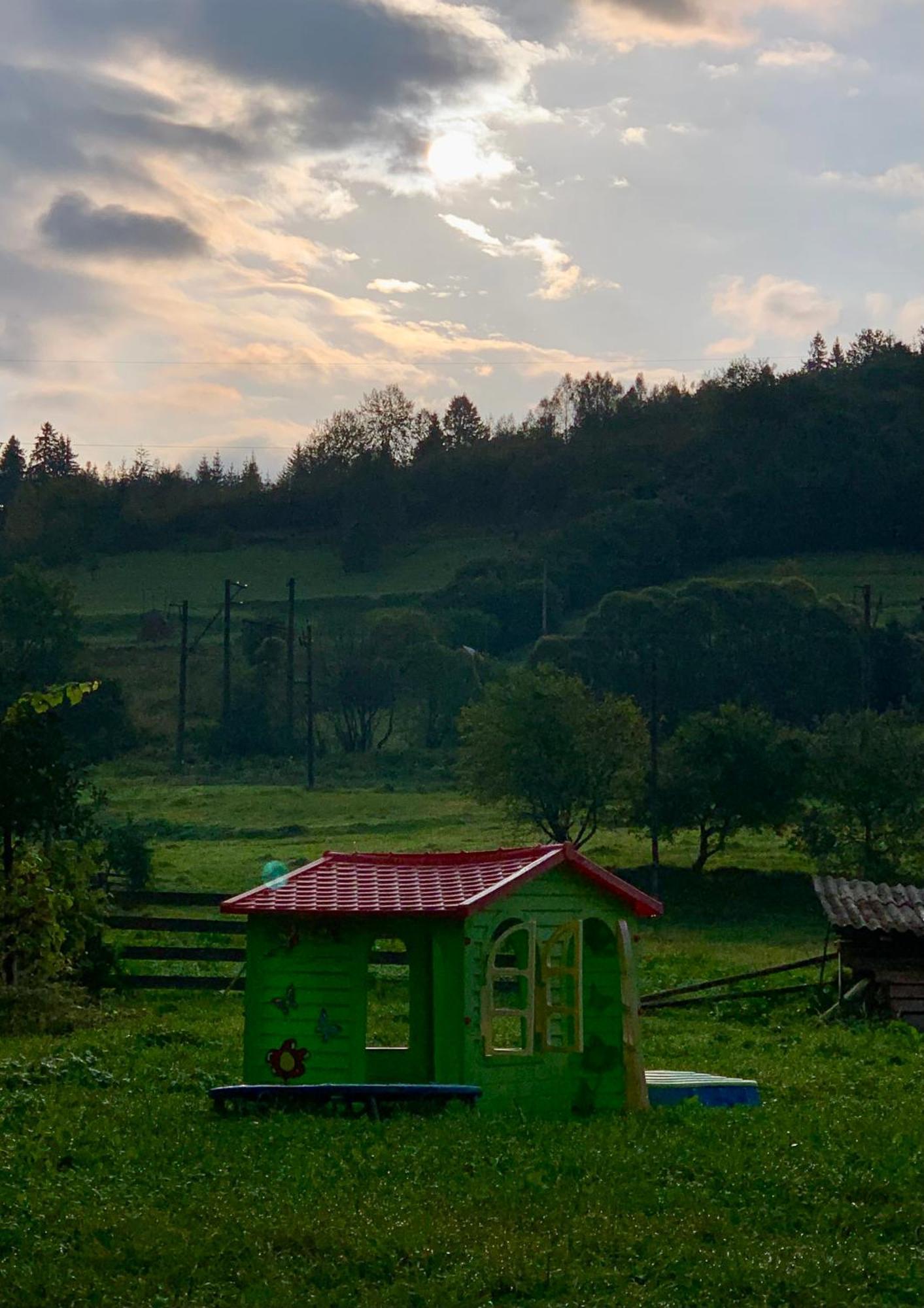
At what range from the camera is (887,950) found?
71.6 ft

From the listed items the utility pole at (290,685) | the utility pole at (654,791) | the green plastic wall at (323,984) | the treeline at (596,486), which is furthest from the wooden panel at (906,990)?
the treeline at (596,486)

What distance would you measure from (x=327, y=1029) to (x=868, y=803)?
96.4 feet

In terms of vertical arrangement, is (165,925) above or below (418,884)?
below

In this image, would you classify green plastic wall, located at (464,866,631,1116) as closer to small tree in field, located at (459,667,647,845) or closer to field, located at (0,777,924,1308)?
field, located at (0,777,924,1308)

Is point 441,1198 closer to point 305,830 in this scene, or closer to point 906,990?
point 906,990

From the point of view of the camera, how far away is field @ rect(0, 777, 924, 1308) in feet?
26.8

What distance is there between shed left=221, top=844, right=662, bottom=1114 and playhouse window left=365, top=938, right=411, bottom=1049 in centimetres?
191

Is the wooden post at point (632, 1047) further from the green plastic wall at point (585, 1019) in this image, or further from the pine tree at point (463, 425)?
the pine tree at point (463, 425)

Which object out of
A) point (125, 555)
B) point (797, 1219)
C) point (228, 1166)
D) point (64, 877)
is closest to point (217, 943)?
point (64, 877)

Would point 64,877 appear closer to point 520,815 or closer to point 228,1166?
point 228,1166

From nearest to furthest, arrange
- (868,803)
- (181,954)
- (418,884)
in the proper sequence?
(418,884)
(181,954)
(868,803)

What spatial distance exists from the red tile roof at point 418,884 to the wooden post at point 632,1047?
838 millimetres

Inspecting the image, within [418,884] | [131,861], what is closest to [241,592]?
[131,861]

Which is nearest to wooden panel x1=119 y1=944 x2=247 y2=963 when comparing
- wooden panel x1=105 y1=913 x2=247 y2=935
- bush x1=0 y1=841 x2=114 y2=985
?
wooden panel x1=105 y1=913 x2=247 y2=935
